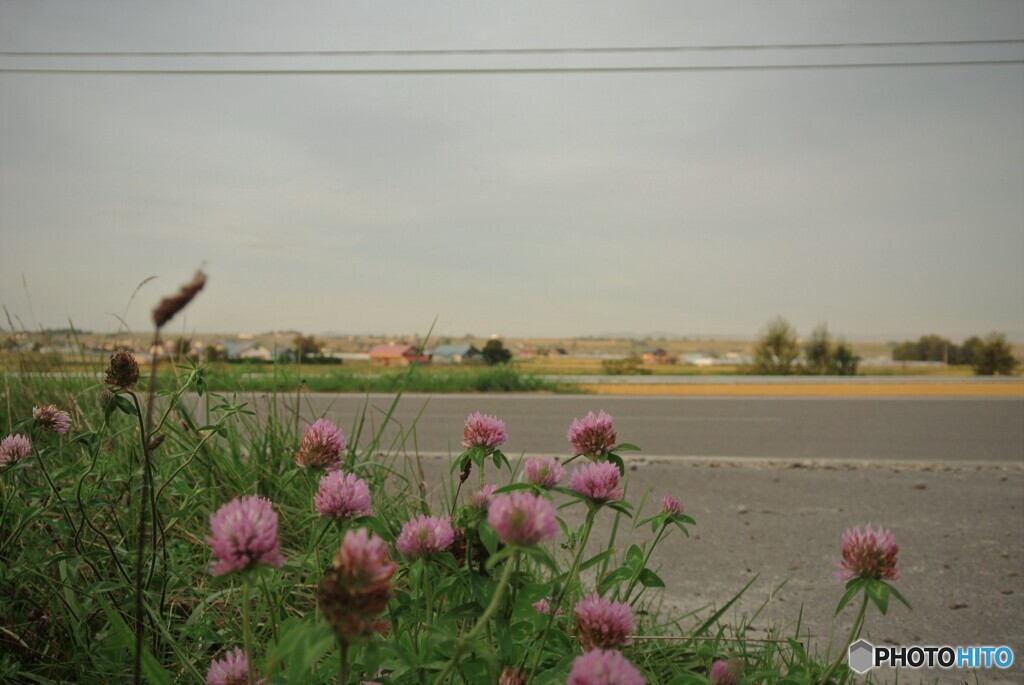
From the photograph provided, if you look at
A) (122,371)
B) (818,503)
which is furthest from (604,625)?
(818,503)

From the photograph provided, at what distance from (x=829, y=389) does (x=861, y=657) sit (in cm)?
1531

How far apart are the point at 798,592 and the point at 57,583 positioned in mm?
3433

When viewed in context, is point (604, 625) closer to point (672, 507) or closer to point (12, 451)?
point (672, 507)

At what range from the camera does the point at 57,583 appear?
213cm

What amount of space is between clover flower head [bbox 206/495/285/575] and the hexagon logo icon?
2377mm

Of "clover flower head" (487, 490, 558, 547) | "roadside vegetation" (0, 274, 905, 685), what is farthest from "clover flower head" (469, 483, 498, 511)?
"clover flower head" (487, 490, 558, 547)

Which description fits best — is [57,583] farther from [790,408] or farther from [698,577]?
[790,408]

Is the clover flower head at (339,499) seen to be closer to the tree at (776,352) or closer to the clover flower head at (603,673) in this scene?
the clover flower head at (603,673)

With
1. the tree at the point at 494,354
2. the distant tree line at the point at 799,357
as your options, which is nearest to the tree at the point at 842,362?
the distant tree line at the point at 799,357

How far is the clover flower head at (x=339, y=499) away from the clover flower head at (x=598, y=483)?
16.6 inches

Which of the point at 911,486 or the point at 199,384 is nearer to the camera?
the point at 199,384

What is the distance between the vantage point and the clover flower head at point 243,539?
103 cm

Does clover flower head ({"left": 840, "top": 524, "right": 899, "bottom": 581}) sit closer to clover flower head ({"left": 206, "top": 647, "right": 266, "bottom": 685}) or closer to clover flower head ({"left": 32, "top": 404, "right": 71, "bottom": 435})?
clover flower head ({"left": 206, "top": 647, "right": 266, "bottom": 685})

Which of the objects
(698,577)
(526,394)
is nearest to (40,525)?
(698,577)
